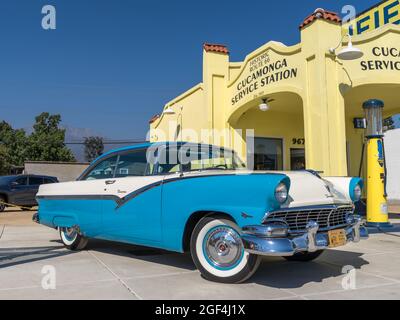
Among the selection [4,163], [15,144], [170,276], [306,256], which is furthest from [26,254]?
[15,144]

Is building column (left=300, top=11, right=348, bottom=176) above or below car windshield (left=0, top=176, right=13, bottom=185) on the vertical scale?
above

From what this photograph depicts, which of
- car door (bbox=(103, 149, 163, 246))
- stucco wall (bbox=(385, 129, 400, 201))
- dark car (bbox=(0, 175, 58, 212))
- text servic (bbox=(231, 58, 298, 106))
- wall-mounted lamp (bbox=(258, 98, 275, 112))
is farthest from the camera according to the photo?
stucco wall (bbox=(385, 129, 400, 201))

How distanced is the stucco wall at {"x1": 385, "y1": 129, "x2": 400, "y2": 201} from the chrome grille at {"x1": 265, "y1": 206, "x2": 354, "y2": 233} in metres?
17.6

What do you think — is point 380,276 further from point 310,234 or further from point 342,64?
point 342,64

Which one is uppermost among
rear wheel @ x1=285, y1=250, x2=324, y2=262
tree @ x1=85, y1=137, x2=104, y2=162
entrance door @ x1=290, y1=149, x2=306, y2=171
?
tree @ x1=85, y1=137, x2=104, y2=162

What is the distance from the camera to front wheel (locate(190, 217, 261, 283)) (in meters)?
3.94

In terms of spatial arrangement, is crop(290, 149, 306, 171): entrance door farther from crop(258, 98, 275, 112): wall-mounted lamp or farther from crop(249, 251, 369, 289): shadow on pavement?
crop(249, 251, 369, 289): shadow on pavement

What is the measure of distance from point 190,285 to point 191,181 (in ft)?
3.41

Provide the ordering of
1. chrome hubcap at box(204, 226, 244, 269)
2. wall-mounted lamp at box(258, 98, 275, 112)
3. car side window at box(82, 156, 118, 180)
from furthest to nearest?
wall-mounted lamp at box(258, 98, 275, 112), car side window at box(82, 156, 118, 180), chrome hubcap at box(204, 226, 244, 269)

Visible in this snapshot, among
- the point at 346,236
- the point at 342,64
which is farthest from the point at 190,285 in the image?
the point at 342,64

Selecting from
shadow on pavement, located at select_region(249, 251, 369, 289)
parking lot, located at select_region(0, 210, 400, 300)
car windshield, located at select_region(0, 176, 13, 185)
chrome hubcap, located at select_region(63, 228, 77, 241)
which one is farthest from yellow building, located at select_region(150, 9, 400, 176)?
car windshield, located at select_region(0, 176, 13, 185)

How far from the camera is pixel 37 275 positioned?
4539 mm
